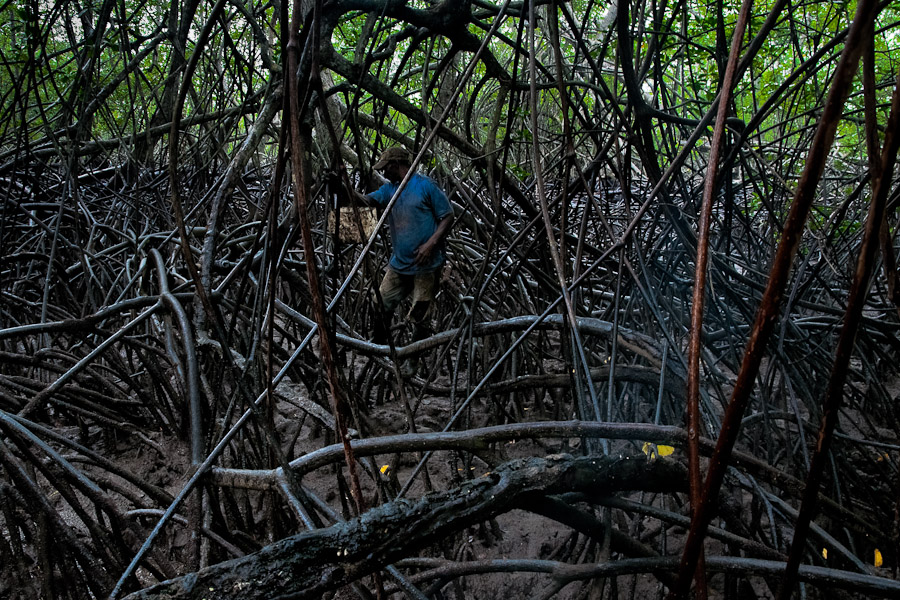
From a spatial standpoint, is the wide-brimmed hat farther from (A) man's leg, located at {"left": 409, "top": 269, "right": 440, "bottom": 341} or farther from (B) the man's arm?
(A) man's leg, located at {"left": 409, "top": 269, "right": 440, "bottom": 341}

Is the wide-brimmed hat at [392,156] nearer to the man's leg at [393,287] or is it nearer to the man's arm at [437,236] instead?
the man's arm at [437,236]

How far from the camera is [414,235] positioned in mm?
2814

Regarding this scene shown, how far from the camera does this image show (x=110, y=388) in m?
2.38

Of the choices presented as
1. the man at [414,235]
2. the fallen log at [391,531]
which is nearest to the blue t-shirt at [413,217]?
the man at [414,235]

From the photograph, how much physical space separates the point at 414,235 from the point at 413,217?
100mm

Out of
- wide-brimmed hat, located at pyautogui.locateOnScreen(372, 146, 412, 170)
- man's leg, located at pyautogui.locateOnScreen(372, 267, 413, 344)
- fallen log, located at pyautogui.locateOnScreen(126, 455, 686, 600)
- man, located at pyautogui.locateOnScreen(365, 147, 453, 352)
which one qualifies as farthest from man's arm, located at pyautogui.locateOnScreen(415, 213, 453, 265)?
fallen log, located at pyautogui.locateOnScreen(126, 455, 686, 600)

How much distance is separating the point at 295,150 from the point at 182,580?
1.38 ft

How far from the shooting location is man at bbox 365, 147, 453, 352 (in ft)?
8.73

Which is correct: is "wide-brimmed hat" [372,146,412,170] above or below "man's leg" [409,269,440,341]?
above

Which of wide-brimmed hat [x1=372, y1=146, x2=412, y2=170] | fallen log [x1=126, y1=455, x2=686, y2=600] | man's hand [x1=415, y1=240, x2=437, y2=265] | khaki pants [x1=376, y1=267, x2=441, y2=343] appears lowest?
fallen log [x1=126, y1=455, x2=686, y2=600]

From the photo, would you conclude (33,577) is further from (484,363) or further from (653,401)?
(653,401)

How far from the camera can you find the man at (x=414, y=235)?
266 cm

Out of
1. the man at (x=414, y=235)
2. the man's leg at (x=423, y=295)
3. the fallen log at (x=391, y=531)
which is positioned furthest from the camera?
the man's leg at (x=423, y=295)

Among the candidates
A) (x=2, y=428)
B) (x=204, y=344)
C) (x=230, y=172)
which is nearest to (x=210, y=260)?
(x=230, y=172)
